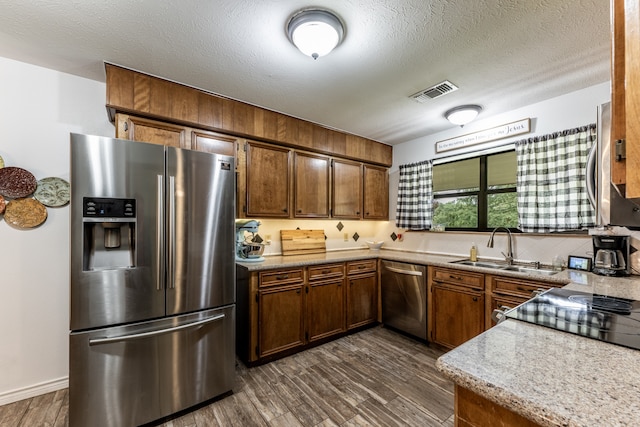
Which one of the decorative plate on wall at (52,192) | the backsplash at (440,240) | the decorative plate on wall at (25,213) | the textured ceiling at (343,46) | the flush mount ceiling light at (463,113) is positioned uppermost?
the textured ceiling at (343,46)

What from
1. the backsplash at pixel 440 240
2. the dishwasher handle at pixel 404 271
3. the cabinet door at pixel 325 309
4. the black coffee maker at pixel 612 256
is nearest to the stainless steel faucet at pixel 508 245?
the backsplash at pixel 440 240

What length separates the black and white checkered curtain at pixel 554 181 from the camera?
2.36m

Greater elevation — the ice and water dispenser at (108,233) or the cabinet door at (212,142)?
the cabinet door at (212,142)

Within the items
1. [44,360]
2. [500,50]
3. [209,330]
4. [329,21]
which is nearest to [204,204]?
[209,330]

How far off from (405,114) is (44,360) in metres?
3.92

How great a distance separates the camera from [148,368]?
1.75 m

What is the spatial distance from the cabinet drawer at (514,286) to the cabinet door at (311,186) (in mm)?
1881

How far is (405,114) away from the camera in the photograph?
295 centimetres

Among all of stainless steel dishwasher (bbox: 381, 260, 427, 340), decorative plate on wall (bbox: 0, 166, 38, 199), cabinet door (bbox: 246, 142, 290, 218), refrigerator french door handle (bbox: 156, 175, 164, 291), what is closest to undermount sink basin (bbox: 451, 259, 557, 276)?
stainless steel dishwasher (bbox: 381, 260, 427, 340)

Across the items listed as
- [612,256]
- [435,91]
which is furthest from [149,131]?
[612,256]

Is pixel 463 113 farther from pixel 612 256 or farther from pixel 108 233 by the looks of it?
pixel 108 233

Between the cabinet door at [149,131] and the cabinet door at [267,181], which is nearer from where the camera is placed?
the cabinet door at [149,131]

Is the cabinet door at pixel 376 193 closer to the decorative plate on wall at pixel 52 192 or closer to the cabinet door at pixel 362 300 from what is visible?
the cabinet door at pixel 362 300

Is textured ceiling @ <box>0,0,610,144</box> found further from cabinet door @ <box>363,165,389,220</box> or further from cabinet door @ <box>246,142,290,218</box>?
cabinet door @ <box>363,165,389,220</box>
